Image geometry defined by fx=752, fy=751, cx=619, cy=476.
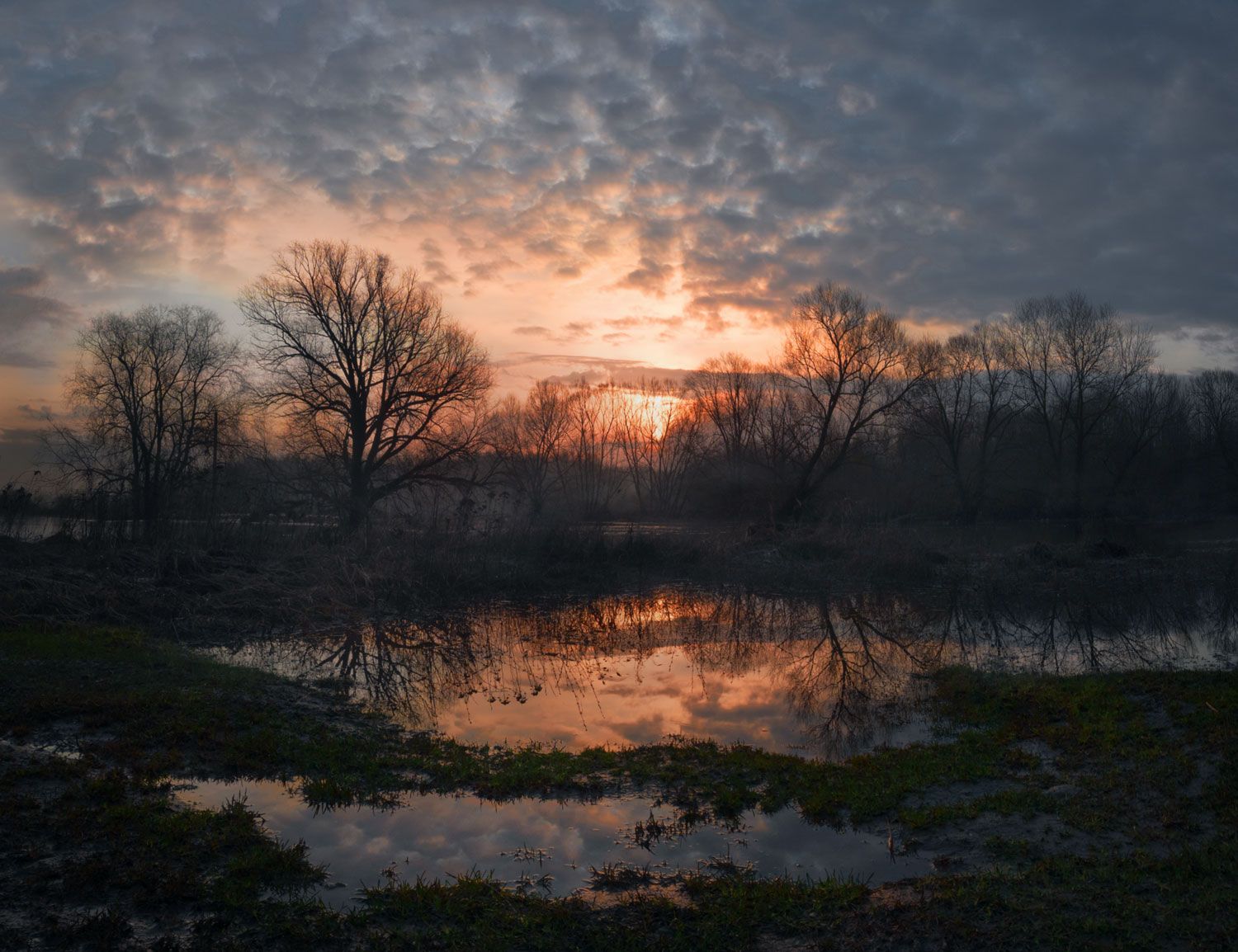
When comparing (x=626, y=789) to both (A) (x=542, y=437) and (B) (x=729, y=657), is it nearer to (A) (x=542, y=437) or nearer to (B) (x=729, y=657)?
(B) (x=729, y=657)

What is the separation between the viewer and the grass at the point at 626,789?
4.65 metres

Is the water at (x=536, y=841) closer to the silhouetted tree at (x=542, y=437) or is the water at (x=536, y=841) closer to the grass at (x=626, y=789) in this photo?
the grass at (x=626, y=789)

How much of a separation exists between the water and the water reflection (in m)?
2.22

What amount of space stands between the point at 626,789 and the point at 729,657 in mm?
6793

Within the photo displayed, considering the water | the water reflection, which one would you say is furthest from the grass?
the water reflection

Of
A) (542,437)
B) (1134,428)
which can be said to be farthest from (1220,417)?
(542,437)

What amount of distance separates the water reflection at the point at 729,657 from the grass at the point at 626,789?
3.48 ft

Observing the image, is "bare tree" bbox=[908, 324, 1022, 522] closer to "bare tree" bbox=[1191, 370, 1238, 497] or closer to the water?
"bare tree" bbox=[1191, 370, 1238, 497]

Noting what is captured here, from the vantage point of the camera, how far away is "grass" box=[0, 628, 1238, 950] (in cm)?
465

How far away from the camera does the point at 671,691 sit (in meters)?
11.6

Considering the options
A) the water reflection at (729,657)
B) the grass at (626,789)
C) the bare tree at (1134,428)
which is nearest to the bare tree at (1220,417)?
the bare tree at (1134,428)

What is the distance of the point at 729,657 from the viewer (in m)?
13.9

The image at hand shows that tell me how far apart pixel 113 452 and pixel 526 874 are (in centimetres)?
4302

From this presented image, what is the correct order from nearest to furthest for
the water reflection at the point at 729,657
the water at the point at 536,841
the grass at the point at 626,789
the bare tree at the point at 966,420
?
1. the grass at the point at 626,789
2. the water at the point at 536,841
3. the water reflection at the point at 729,657
4. the bare tree at the point at 966,420
